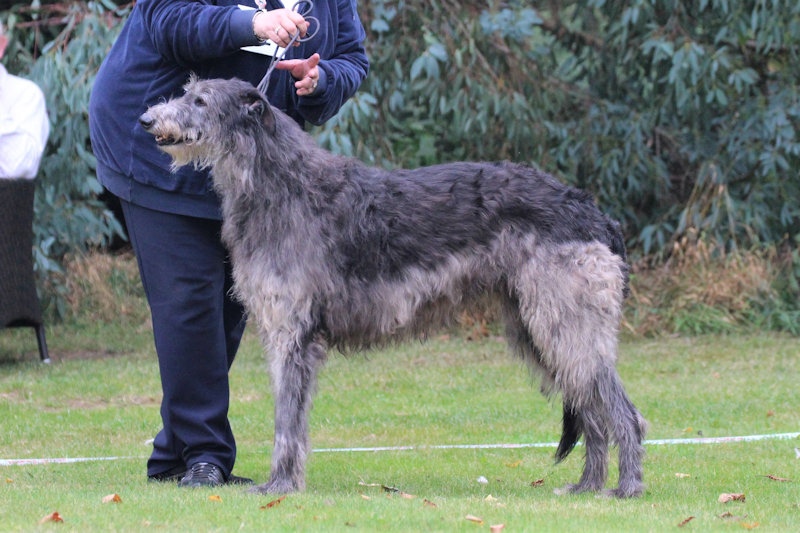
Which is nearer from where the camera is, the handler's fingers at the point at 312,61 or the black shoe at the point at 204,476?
the handler's fingers at the point at 312,61

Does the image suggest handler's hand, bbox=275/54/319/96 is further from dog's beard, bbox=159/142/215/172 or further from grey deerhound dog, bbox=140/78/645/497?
dog's beard, bbox=159/142/215/172

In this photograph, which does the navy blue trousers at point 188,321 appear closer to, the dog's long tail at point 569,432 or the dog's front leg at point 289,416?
the dog's front leg at point 289,416

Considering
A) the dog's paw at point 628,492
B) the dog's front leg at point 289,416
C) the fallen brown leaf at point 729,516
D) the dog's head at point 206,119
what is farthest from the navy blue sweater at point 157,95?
the fallen brown leaf at point 729,516

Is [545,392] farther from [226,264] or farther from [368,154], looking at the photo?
[368,154]

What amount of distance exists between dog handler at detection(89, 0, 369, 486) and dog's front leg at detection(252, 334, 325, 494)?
0.49 metres

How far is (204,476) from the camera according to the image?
5.50 m

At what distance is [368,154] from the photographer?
34.7 ft

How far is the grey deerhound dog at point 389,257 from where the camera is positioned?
514 centimetres

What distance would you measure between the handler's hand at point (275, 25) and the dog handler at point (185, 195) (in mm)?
200

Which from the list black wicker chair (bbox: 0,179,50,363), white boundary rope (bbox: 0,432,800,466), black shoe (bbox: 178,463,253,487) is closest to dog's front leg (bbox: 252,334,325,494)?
black shoe (bbox: 178,463,253,487)

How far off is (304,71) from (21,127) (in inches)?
197

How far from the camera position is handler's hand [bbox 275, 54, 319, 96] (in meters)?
5.13

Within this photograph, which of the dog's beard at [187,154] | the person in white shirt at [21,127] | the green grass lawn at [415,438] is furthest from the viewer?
the person in white shirt at [21,127]

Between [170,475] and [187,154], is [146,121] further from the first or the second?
[170,475]
